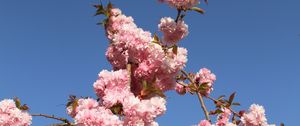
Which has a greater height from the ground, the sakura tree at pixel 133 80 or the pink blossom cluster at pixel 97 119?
the sakura tree at pixel 133 80

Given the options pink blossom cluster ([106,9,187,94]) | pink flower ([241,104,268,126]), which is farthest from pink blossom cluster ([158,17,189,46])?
pink flower ([241,104,268,126])

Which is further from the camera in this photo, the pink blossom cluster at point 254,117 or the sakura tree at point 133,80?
the pink blossom cluster at point 254,117

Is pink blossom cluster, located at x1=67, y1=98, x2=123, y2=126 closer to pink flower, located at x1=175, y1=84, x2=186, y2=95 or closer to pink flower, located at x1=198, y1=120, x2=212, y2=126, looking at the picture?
pink flower, located at x1=198, y1=120, x2=212, y2=126

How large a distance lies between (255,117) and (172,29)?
1.54 metres

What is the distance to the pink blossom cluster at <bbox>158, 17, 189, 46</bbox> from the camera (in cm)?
426

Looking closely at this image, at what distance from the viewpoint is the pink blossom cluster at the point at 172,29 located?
14.0 ft

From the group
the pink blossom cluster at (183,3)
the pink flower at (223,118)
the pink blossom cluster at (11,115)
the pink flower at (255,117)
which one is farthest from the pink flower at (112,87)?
the pink flower at (223,118)

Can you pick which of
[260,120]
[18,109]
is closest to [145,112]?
[18,109]

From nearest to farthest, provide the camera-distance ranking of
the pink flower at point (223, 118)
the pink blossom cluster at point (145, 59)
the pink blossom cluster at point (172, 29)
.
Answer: the pink blossom cluster at point (145, 59) → the pink blossom cluster at point (172, 29) → the pink flower at point (223, 118)

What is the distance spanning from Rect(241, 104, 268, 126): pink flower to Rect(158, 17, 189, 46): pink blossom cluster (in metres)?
1.39

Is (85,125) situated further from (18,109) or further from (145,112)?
(18,109)

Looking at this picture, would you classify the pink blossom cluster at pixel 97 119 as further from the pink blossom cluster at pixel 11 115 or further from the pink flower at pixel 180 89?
the pink flower at pixel 180 89

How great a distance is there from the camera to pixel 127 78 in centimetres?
338

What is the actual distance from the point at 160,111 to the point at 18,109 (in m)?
2.07
